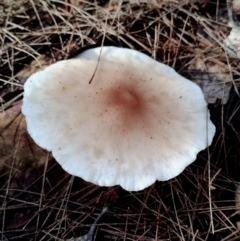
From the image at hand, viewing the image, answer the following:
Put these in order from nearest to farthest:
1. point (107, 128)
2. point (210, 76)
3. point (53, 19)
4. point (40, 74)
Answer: point (107, 128) → point (40, 74) → point (210, 76) → point (53, 19)

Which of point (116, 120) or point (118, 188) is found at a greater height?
point (116, 120)

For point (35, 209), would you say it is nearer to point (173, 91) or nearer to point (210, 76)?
point (173, 91)

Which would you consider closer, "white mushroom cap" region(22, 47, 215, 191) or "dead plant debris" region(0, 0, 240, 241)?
"white mushroom cap" region(22, 47, 215, 191)

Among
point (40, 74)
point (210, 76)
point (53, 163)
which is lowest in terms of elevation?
point (53, 163)

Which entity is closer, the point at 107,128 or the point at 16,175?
the point at 107,128

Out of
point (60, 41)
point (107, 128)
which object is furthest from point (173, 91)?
point (60, 41)

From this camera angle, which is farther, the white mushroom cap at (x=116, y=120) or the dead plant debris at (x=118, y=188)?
the dead plant debris at (x=118, y=188)

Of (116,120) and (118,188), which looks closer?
(116,120)

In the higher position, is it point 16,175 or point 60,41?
point 60,41
